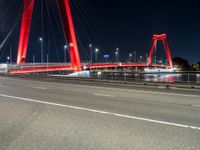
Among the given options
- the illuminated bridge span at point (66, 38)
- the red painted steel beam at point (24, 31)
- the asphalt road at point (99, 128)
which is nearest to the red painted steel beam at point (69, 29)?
the illuminated bridge span at point (66, 38)

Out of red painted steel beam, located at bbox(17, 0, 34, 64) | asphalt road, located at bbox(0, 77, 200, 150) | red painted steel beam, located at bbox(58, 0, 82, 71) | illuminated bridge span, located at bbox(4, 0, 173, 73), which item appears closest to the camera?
asphalt road, located at bbox(0, 77, 200, 150)

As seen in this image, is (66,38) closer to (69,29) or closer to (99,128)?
(69,29)

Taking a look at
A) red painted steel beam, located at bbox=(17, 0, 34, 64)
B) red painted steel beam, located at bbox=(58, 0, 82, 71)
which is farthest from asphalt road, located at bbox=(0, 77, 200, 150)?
red painted steel beam, located at bbox=(17, 0, 34, 64)

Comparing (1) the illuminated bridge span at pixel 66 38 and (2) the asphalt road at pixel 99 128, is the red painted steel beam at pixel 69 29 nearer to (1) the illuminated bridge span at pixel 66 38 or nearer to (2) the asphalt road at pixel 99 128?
(1) the illuminated bridge span at pixel 66 38

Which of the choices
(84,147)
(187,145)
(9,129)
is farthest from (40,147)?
(187,145)

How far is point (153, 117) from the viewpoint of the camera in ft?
26.1

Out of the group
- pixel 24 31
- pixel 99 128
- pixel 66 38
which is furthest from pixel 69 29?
pixel 99 128

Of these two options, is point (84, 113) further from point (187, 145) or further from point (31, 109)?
point (187, 145)

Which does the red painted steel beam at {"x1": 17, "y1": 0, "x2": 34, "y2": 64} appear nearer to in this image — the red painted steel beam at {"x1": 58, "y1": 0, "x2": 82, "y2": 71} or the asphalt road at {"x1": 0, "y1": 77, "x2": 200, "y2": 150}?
the red painted steel beam at {"x1": 58, "y1": 0, "x2": 82, "y2": 71}

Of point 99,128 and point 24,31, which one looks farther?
point 24,31

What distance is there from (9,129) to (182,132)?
383 cm

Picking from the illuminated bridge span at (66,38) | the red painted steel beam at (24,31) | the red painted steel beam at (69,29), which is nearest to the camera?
the red painted steel beam at (69,29)

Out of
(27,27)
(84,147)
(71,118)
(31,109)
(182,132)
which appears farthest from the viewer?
(27,27)

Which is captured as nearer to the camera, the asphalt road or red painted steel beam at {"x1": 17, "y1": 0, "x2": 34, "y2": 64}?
the asphalt road
